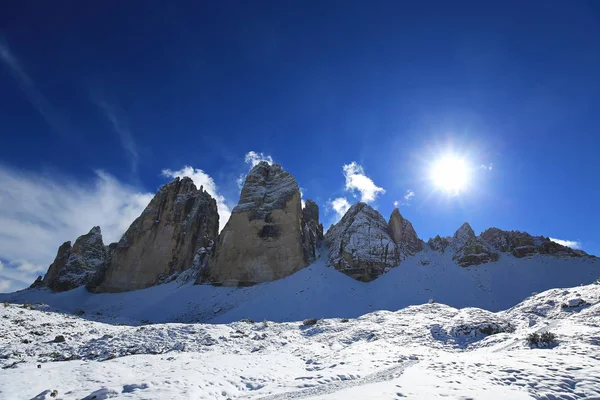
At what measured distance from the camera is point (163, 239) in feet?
168

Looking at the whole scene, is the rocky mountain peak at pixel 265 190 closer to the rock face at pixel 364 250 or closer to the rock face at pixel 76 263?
the rock face at pixel 364 250

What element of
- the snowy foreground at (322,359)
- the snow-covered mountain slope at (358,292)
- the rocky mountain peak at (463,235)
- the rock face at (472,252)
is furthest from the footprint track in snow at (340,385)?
the rocky mountain peak at (463,235)

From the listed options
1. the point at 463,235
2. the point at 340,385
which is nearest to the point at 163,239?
the point at 463,235

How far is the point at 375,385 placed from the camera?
7871mm

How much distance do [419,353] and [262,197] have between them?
37873mm

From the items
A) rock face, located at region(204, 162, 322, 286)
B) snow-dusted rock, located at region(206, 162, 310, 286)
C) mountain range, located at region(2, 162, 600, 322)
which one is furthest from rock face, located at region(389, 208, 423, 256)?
snow-dusted rock, located at region(206, 162, 310, 286)

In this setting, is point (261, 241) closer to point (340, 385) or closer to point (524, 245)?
point (340, 385)

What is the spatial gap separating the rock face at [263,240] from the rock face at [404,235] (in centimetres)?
1266

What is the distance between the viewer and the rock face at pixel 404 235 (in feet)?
147

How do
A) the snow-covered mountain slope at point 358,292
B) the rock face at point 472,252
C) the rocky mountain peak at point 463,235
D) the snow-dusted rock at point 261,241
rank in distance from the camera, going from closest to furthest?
1. the snow-covered mountain slope at point 358,292
2. the rock face at point 472,252
3. the snow-dusted rock at point 261,241
4. the rocky mountain peak at point 463,235

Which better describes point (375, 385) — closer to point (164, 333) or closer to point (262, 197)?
point (164, 333)

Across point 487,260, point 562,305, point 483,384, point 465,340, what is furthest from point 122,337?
point 487,260

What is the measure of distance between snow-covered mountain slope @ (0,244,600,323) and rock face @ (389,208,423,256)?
236 centimetres

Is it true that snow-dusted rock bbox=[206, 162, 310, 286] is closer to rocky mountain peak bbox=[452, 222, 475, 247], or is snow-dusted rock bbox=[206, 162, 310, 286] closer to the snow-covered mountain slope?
the snow-covered mountain slope
